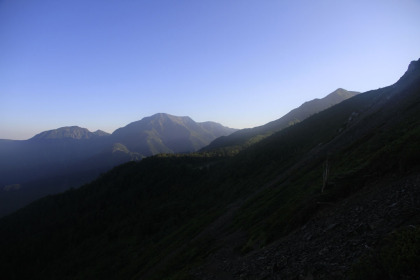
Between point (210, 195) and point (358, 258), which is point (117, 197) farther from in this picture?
point (358, 258)

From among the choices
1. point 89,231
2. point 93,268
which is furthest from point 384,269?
point 89,231

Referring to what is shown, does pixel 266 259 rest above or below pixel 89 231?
above

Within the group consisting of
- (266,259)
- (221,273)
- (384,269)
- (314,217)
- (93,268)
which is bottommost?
(93,268)

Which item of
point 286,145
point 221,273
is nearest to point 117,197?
point 286,145

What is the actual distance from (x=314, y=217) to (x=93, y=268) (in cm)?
5451

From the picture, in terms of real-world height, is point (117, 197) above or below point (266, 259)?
below

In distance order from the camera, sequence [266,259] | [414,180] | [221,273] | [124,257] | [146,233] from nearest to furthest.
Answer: [414,180], [266,259], [221,273], [124,257], [146,233]

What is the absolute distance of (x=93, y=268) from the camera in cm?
5094

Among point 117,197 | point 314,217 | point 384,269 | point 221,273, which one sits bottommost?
point 117,197

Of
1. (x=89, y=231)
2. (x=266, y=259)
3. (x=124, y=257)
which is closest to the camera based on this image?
(x=266, y=259)

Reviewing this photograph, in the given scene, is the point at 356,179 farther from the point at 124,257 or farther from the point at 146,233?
the point at 146,233

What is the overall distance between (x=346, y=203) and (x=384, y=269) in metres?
7.32

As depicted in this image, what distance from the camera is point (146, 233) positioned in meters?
58.9

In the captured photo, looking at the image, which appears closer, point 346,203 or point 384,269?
point 384,269
